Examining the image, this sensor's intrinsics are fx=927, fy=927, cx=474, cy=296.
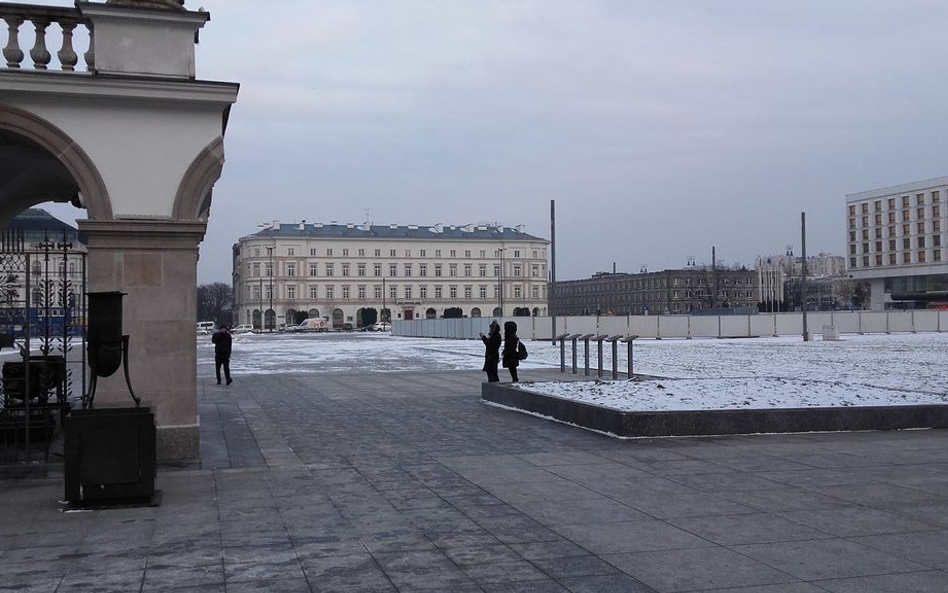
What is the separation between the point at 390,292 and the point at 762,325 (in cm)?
8341

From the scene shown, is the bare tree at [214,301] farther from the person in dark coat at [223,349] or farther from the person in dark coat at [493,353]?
the person in dark coat at [493,353]

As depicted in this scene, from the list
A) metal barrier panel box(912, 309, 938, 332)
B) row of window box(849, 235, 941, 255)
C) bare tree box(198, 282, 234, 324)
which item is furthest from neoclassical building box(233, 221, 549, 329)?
metal barrier panel box(912, 309, 938, 332)

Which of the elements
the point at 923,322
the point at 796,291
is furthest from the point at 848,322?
the point at 796,291

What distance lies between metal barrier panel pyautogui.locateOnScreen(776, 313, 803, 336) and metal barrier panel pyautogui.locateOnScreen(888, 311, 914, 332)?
6.97 metres

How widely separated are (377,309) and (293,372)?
110036 millimetres

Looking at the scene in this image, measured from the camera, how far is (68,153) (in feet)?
36.7

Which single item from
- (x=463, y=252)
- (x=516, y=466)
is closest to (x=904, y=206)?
(x=463, y=252)

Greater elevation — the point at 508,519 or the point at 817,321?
the point at 817,321

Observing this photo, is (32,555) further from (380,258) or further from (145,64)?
(380,258)

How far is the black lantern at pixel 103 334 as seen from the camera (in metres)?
9.08

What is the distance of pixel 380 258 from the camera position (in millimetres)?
140625

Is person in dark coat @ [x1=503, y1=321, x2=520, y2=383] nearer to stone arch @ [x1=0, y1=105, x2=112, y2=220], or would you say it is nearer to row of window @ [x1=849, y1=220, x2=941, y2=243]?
stone arch @ [x1=0, y1=105, x2=112, y2=220]

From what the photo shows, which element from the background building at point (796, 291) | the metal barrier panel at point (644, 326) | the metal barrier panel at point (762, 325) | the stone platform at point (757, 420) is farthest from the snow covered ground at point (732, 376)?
the background building at point (796, 291)

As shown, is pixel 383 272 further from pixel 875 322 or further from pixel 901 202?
pixel 875 322
